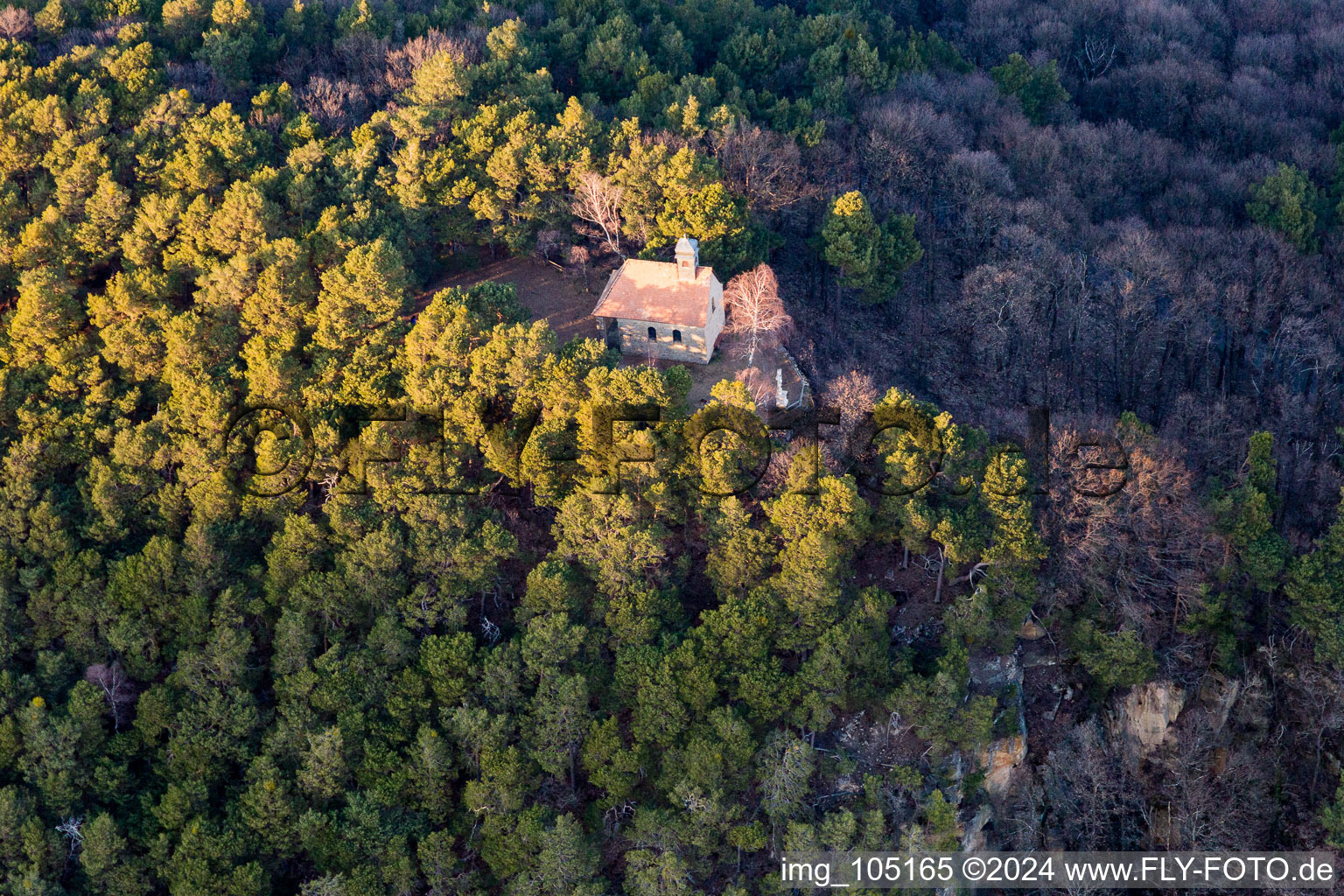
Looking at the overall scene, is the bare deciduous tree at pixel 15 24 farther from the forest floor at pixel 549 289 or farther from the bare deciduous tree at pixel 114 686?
the bare deciduous tree at pixel 114 686

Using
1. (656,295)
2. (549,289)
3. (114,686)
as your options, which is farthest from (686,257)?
(114,686)

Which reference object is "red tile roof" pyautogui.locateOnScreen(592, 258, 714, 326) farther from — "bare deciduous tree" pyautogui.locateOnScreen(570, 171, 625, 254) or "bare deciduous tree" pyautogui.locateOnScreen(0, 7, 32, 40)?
"bare deciduous tree" pyautogui.locateOnScreen(0, 7, 32, 40)

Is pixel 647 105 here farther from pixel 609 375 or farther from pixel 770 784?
pixel 770 784

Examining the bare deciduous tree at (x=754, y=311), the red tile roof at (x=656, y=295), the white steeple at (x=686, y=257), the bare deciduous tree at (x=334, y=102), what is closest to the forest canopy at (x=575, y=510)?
the bare deciduous tree at (x=334, y=102)

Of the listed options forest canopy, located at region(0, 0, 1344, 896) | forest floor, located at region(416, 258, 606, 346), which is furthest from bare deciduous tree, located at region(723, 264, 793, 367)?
forest floor, located at region(416, 258, 606, 346)

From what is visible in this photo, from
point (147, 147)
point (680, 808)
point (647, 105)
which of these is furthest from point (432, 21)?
point (680, 808)

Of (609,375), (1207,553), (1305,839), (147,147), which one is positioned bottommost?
(1305,839)
